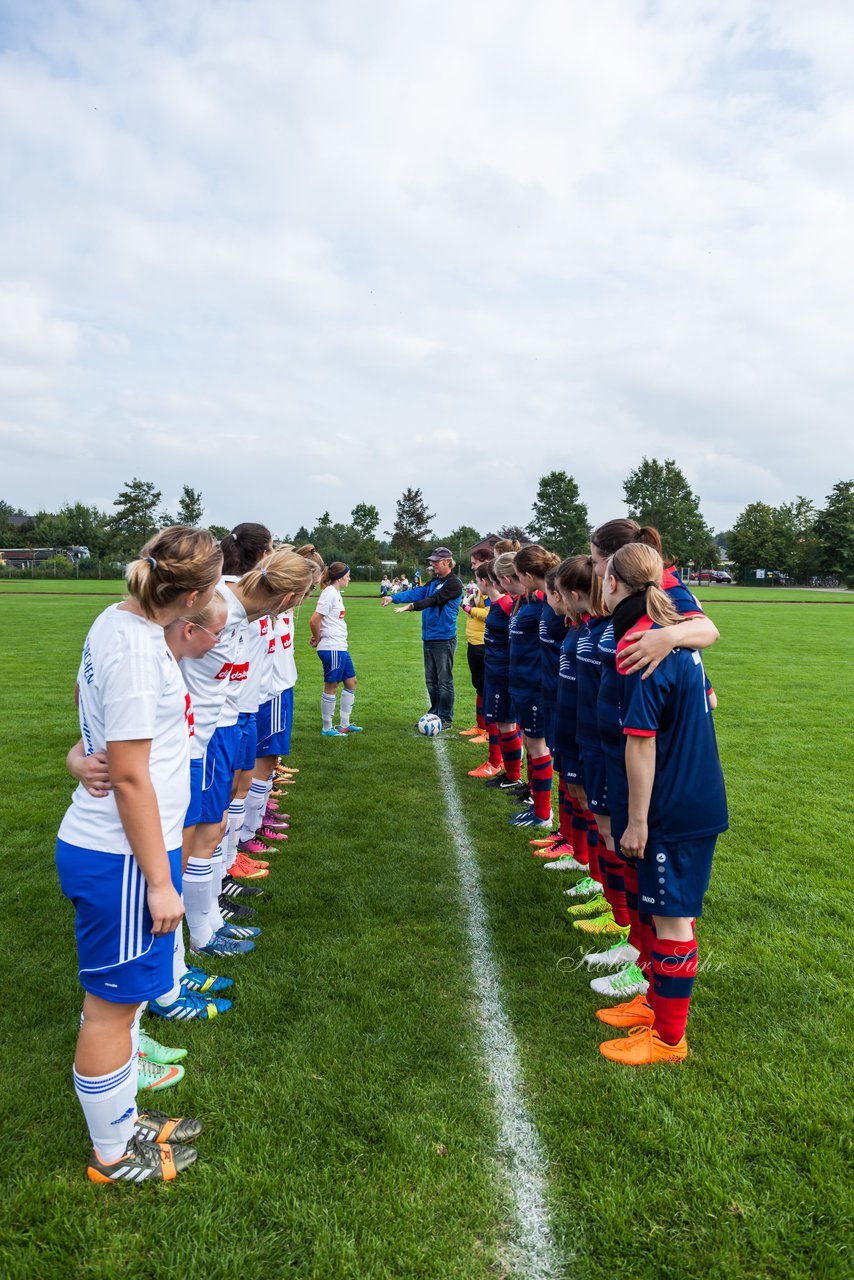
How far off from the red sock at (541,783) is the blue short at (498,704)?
26.3 inches

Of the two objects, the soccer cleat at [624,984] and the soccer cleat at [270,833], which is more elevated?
the soccer cleat at [270,833]

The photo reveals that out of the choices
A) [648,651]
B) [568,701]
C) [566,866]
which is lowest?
[566,866]

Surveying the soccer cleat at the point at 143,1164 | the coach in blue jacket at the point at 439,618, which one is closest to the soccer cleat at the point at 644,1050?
the soccer cleat at the point at 143,1164

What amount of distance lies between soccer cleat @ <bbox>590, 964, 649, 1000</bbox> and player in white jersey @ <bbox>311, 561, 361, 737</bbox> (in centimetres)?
533

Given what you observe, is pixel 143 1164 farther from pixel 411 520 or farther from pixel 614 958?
pixel 411 520

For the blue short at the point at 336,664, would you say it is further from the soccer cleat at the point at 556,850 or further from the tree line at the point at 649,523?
the tree line at the point at 649,523

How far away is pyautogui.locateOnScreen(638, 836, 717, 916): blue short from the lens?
2770mm

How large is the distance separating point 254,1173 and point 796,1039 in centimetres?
224

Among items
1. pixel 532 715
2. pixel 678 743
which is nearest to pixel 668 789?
pixel 678 743

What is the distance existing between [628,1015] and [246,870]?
8.66 ft

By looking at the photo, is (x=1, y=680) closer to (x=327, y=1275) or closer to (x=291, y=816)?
(x=291, y=816)

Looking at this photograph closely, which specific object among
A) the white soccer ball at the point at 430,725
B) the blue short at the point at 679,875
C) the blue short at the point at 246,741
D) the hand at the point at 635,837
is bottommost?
the white soccer ball at the point at 430,725

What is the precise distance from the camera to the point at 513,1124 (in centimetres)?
258

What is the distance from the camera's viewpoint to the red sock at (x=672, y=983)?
2844mm
